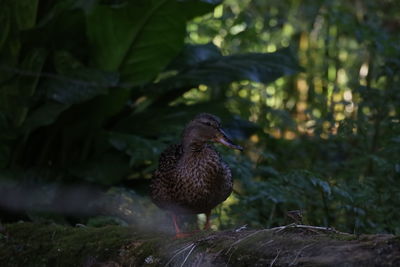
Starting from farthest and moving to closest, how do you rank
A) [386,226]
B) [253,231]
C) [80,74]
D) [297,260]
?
[80,74], [386,226], [253,231], [297,260]

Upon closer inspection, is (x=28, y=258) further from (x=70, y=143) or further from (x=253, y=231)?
(x=70, y=143)

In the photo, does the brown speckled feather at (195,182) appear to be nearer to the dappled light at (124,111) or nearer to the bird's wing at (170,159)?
the bird's wing at (170,159)

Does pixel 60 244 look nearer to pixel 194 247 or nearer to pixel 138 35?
pixel 194 247

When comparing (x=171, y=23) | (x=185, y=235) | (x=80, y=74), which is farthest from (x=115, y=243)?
(x=171, y=23)

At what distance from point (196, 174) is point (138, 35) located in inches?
114

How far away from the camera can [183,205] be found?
4.23 m

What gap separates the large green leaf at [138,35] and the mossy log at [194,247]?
103 inches

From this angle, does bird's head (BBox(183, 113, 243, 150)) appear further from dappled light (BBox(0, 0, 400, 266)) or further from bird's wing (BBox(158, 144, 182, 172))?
dappled light (BBox(0, 0, 400, 266))

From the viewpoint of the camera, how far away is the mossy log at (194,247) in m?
2.75

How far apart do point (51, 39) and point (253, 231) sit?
157 inches

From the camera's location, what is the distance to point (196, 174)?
4.15m

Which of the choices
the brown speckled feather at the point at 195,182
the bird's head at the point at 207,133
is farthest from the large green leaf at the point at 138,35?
the brown speckled feather at the point at 195,182

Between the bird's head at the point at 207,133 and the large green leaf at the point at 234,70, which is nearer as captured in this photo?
the bird's head at the point at 207,133

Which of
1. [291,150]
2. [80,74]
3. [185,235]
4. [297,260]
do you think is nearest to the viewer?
[297,260]
